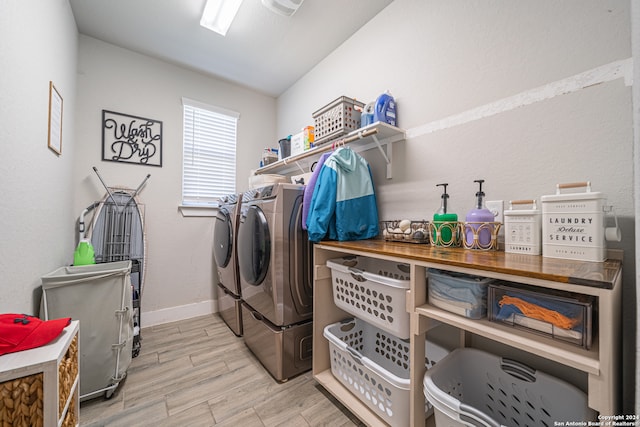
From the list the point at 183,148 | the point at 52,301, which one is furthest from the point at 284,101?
the point at 52,301

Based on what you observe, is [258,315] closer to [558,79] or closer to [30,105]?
[30,105]

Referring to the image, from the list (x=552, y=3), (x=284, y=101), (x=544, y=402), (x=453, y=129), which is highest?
(x=284, y=101)

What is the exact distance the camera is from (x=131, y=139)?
2355 millimetres

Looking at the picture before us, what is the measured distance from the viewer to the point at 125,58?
7.72 feet

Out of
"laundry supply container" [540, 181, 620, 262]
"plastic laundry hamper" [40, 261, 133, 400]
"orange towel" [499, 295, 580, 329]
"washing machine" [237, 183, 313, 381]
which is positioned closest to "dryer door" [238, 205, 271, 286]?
"washing machine" [237, 183, 313, 381]

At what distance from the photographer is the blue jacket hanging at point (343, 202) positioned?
1.44 meters

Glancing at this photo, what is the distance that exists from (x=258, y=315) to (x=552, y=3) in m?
2.39

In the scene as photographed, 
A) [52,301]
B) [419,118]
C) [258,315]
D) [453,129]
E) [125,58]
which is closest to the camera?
[52,301]

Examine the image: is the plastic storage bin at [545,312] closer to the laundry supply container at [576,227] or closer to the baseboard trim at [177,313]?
the laundry supply container at [576,227]

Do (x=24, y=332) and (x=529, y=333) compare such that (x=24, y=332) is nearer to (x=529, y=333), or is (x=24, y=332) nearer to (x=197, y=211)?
(x=529, y=333)

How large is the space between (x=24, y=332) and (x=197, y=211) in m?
2.04

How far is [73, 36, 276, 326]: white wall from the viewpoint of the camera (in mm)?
2186

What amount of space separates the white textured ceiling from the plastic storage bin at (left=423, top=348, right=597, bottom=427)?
2.38 m

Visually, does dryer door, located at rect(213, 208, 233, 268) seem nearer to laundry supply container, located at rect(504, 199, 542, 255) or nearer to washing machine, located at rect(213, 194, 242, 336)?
washing machine, located at rect(213, 194, 242, 336)
